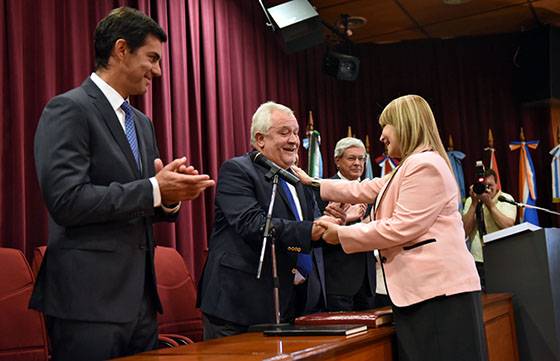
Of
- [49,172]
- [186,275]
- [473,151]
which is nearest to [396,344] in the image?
[49,172]

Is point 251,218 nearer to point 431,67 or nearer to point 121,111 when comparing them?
point 121,111

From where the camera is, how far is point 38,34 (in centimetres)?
382

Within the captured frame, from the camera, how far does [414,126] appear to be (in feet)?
8.48

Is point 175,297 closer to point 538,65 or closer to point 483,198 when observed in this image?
point 483,198

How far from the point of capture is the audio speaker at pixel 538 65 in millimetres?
7137

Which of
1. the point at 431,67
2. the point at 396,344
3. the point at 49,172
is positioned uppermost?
the point at 431,67

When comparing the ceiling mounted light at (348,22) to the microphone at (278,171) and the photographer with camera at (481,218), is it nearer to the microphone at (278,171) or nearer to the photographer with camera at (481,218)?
the photographer with camera at (481,218)

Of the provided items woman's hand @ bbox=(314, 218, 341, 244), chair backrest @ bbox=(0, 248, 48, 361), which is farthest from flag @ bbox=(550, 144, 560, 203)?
chair backrest @ bbox=(0, 248, 48, 361)

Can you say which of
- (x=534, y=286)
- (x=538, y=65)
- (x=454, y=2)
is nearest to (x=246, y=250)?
(x=534, y=286)

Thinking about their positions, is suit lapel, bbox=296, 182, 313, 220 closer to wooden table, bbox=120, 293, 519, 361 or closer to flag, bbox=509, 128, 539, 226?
wooden table, bbox=120, 293, 519, 361

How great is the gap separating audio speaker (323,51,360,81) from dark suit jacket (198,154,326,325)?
3.91 metres

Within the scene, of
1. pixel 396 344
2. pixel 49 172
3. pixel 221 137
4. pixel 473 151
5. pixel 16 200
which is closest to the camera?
pixel 49 172

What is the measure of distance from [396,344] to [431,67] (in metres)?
5.85

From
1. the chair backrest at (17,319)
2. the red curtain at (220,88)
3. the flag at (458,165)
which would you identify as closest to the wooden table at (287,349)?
the chair backrest at (17,319)
